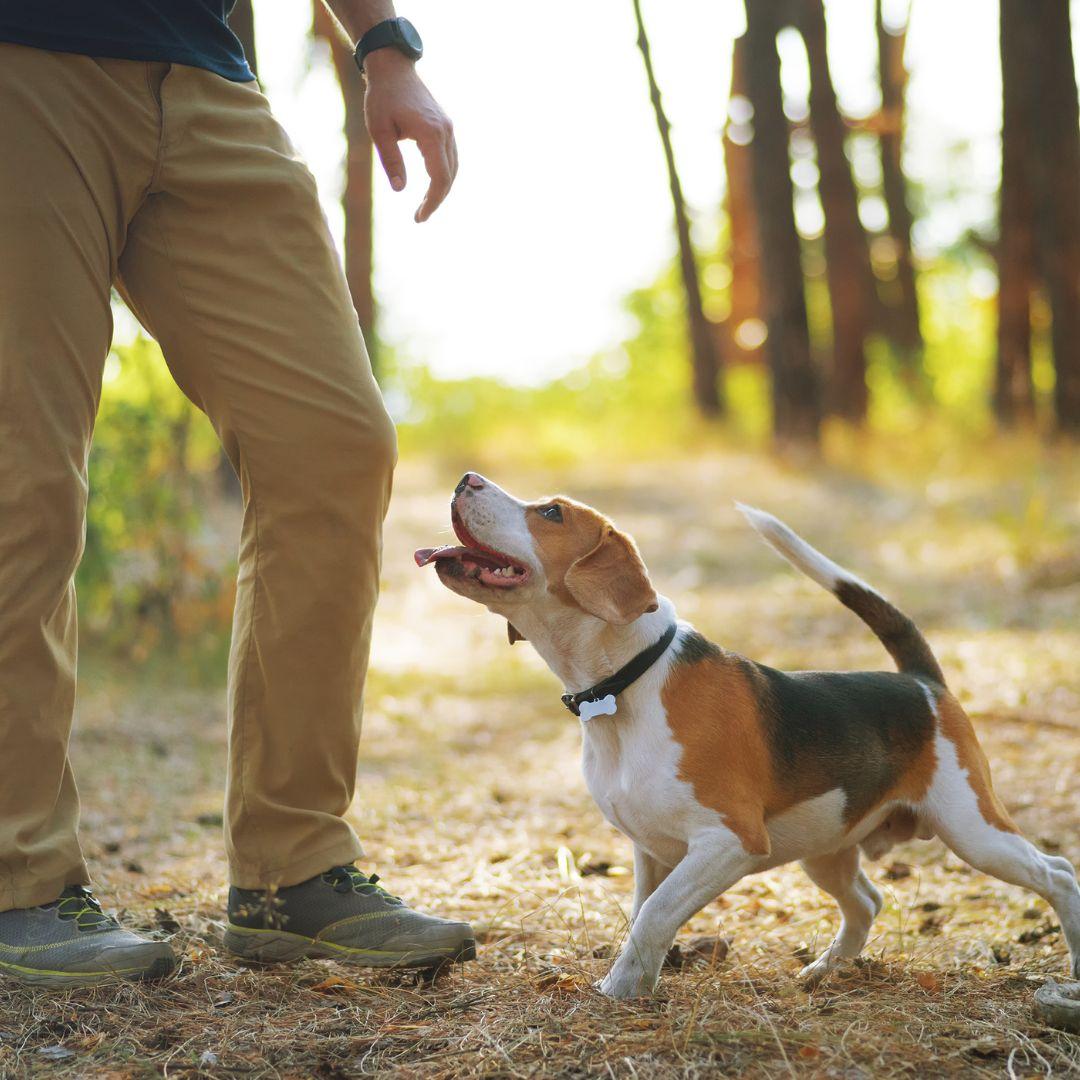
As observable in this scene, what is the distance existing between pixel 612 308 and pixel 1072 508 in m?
25.1

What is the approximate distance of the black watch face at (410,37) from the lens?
10.2 ft

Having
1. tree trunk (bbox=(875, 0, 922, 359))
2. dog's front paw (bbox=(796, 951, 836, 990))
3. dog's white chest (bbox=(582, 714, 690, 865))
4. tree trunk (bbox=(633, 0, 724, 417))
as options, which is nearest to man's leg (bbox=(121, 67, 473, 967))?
dog's white chest (bbox=(582, 714, 690, 865))

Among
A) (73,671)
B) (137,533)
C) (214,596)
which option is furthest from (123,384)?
(73,671)

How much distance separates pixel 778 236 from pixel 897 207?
7.50 meters

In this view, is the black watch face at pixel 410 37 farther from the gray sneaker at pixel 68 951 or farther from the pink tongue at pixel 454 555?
the gray sneaker at pixel 68 951

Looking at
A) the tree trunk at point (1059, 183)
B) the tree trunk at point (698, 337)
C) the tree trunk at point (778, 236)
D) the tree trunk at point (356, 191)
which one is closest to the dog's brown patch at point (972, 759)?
the tree trunk at point (1059, 183)

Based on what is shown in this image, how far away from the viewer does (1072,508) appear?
9.12 m

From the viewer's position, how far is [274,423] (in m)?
2.84

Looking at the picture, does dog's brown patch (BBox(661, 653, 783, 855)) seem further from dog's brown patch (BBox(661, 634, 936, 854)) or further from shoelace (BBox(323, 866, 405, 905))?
shoelace (BBox(323, 866, 405, 905))

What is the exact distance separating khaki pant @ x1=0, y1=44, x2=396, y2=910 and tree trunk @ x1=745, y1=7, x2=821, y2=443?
41.2ft

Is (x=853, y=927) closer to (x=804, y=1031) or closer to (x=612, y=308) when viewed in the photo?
(x=804, y=1031)

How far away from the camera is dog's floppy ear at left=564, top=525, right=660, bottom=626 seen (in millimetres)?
2965

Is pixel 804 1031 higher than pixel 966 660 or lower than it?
higher

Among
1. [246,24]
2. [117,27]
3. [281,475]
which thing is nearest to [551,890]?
[281,475]
